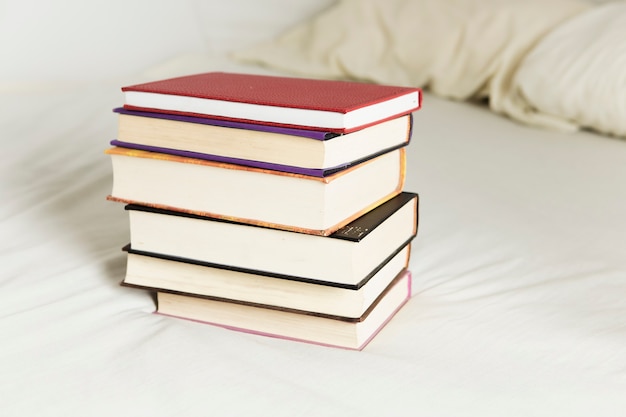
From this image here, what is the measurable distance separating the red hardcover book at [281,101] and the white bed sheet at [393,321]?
0.63 feet

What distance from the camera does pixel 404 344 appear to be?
729 mm

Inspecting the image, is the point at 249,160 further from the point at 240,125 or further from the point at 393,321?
the point at 393,321

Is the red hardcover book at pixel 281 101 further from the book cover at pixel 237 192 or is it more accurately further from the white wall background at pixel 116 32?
the white wall background at pixel 116 32

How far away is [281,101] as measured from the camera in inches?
26.9

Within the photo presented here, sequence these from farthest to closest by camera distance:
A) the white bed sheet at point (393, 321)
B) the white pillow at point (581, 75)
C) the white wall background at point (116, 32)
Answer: the white wall background at point (116, 32)
the white pillow at point (581, 75)
the white bed sheet at point (393, 321)

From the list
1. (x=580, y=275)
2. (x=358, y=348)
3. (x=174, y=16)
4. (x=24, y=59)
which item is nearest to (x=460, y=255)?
(x=580, y=275)

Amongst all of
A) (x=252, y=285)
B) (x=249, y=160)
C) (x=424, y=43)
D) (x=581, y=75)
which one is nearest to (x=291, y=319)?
(x=252, y=285)

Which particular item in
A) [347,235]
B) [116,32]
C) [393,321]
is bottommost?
[393,321]

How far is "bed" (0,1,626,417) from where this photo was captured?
2.06ft

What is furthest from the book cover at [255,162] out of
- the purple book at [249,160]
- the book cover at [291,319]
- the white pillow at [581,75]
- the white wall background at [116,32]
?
the white wall background at [116,32]

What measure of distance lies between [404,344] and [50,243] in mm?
393

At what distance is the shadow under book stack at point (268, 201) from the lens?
0.68 metres

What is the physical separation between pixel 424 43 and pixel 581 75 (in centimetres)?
41

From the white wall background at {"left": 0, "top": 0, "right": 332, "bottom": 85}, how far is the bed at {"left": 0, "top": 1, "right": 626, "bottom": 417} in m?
0.29
